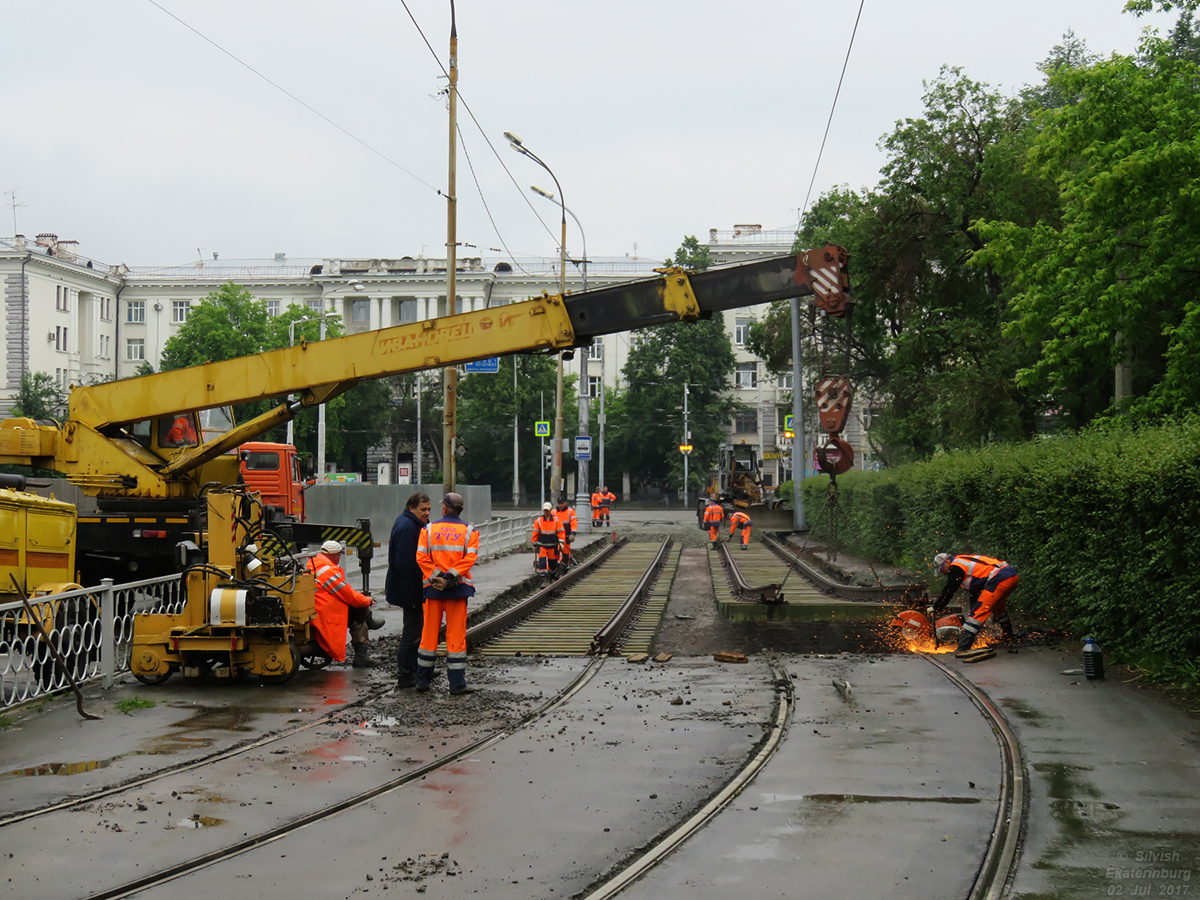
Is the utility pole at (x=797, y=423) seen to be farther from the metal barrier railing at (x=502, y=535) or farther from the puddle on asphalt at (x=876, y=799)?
the puddle on asphalt at (x=876, y=799)

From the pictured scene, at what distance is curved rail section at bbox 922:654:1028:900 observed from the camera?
5.16 m

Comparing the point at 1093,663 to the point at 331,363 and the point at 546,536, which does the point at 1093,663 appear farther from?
the point at 546,536

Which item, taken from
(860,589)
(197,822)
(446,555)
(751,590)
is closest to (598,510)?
(751,590)

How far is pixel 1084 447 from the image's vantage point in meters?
13.6

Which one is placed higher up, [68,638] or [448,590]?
[448,590]

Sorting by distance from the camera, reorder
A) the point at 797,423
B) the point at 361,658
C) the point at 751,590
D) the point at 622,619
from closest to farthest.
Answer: the point at 361,658, the point at 622,619, the point at 751,590, the point at 797,423

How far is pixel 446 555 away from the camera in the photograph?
10.2 metres

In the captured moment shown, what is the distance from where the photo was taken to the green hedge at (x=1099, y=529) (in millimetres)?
9961

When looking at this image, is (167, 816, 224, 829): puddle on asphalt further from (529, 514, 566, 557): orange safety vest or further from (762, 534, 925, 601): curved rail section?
(529, 514, 566, 557): orange safety vest

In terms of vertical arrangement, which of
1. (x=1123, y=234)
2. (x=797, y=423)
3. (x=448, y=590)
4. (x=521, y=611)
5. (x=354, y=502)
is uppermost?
(x=1123, y=234)

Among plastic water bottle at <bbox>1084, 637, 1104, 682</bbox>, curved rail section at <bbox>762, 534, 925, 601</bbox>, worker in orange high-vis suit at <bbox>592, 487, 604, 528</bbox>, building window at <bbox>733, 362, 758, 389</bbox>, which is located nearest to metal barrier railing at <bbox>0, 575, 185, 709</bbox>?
plastic water bottle at <bbox>1084, 637, 1104, 682</bbox>

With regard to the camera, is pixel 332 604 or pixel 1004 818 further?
pixel 332 604

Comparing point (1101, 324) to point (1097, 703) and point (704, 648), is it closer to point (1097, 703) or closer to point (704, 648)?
point (704, 648)

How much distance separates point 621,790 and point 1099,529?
726 centimetres
